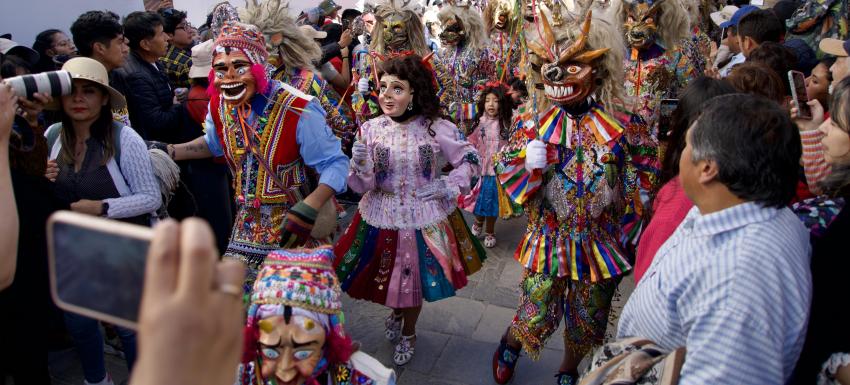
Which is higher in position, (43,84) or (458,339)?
(43,84)

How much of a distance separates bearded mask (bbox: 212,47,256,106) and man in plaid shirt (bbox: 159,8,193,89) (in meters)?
2.40

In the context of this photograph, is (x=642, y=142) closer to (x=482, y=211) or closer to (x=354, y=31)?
(x=482, y=211)

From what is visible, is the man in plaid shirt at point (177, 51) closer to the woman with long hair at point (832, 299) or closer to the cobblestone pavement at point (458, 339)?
the cobblestone pavement at point (458, 339)

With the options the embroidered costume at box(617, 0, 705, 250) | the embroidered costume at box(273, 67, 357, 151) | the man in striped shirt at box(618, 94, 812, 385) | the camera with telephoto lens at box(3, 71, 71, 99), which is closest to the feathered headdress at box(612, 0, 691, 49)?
the embroidered costume at box(617, 0, 705, 250)

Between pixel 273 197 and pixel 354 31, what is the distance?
14.6ft

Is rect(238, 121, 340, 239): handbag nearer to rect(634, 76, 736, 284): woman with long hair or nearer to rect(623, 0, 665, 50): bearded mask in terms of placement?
rect(634, 76, 736, 284): woman with long hair

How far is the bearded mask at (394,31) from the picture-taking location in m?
5.61

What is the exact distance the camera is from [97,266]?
836 millimetres

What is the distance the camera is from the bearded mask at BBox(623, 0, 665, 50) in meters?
5.35

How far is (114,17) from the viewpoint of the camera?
14.5ft

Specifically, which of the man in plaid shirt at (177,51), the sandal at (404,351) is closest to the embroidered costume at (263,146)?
the sandal at (404,351)

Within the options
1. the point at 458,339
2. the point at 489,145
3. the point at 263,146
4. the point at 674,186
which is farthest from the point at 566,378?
the point at 489,145

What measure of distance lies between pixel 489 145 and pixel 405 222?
212 cm

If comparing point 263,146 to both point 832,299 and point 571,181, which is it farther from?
point 832,299
